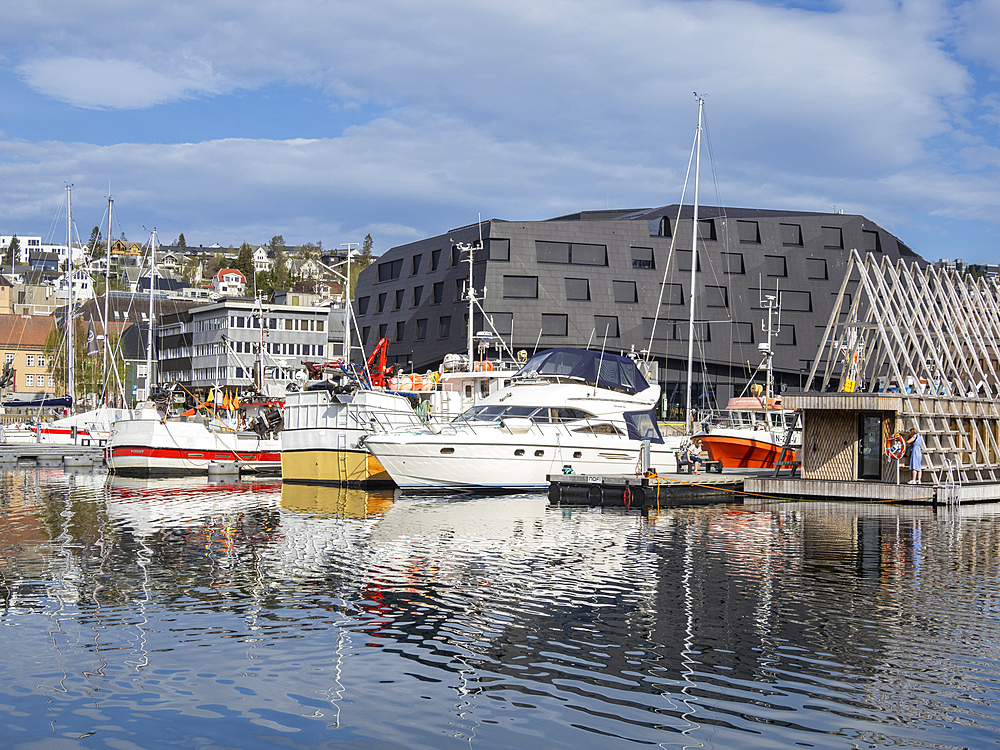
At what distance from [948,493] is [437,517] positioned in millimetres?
16955

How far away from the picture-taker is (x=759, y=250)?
85.1 meters

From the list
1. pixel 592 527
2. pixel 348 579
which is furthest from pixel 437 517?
pixel 348 579

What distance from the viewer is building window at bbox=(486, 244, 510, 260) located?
81.4m

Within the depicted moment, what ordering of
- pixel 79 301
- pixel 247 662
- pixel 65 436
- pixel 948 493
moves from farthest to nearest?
1. pixel 79 301
2. pixel 65 436
3. pixel 948 493
4. pixel 247 662

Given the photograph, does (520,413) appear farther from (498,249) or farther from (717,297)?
(717,297)

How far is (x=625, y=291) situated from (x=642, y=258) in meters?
3.54

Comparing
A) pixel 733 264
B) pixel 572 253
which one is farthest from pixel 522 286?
pixel 733 264

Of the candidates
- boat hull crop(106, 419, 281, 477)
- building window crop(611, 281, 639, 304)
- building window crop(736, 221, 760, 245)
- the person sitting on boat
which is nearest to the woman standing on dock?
the person sitting on boat

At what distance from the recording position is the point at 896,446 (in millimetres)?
34500

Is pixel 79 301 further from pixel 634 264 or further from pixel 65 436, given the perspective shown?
pixel 634 264

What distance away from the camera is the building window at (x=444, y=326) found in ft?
281

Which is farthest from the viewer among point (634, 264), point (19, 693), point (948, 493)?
point (634, 264)

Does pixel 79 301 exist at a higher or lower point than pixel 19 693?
higher

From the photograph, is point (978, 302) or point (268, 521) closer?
point (268, 521)
